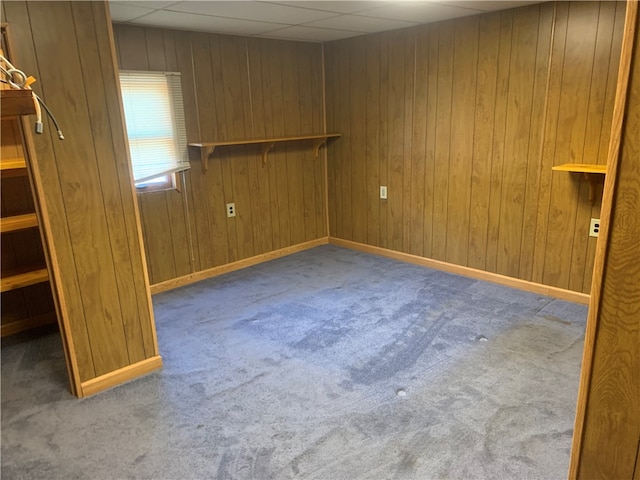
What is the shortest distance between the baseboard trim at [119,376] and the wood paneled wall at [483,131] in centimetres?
A: 258

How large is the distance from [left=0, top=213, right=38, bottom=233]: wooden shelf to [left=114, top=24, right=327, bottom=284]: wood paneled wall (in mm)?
956

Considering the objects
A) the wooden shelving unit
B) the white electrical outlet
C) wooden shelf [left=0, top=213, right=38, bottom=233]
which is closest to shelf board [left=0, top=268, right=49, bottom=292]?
the wooden shelving unit

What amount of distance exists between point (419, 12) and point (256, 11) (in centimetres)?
115

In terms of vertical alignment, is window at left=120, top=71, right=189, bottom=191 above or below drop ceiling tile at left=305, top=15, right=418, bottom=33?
below

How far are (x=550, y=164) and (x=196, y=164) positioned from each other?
9.11ft

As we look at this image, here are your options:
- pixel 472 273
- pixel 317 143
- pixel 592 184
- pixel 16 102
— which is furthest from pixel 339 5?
pixel 16 102

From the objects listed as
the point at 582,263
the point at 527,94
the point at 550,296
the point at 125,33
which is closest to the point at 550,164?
the point at 527,94

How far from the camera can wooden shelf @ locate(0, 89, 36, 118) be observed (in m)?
0.87

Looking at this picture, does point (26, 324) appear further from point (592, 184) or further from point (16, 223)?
point (592, 184)

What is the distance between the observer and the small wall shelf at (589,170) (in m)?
2.92

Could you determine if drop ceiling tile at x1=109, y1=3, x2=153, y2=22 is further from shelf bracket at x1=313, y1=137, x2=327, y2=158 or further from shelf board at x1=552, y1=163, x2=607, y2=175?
shelf board at x1=552, y1=163, x2=607, y2=175

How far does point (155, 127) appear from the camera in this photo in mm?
3635

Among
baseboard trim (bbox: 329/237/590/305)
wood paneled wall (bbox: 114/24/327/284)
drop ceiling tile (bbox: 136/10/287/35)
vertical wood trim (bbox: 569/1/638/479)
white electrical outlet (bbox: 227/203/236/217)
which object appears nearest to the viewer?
vertical wood trim (bbox: 569/1/638/479)

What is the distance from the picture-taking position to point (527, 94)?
3.34 m
